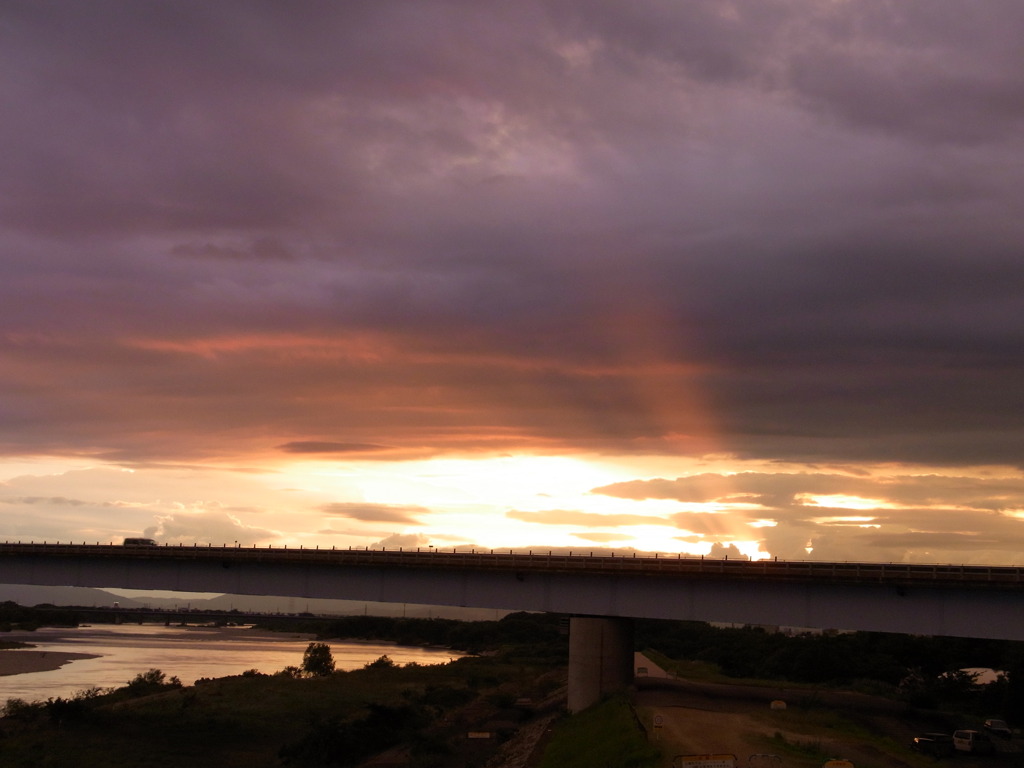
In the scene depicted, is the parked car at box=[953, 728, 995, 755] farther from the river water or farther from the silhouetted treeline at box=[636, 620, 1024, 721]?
the river water

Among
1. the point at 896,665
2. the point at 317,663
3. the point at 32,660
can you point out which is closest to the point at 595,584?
the point at 896,665

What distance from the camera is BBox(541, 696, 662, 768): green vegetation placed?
3756 centimetres

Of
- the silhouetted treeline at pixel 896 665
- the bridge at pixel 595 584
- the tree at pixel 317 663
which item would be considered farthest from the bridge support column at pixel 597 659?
the tree at pixel 317 663

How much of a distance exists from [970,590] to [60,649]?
169 meters

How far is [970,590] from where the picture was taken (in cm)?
5059

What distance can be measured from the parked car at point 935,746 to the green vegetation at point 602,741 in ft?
45.0

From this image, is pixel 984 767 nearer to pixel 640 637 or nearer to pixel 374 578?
pixel 374 578

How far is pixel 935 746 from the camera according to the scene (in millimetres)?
46094

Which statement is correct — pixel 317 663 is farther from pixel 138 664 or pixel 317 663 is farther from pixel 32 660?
pixel 32 660

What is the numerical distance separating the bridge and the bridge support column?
7 centimetres

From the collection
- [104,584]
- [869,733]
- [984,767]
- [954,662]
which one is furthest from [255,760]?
[954,662]

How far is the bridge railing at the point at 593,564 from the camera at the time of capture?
5103 cm

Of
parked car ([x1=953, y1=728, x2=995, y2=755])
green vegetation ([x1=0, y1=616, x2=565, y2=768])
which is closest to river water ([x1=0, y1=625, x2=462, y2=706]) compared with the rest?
green vegetation ([x1=0, y1=616, x2=565, y2=768])

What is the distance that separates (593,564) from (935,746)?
22228mm
